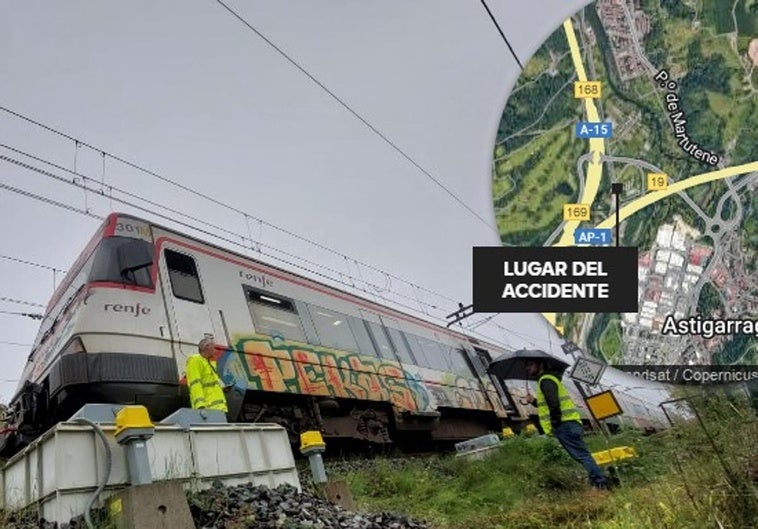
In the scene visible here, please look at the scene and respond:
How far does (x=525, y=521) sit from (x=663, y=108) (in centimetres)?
366

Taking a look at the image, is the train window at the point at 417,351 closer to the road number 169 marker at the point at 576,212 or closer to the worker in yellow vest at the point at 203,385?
the worker in yellow vest at the point at 203,385

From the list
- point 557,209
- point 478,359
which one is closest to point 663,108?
point 557,209

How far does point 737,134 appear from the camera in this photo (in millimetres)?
5105

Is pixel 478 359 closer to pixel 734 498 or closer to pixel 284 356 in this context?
pixel 284 356

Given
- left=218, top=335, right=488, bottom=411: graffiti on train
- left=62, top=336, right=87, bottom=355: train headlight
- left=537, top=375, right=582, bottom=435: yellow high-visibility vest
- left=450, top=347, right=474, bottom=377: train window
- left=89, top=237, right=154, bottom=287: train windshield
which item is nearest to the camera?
left=537, top=375, right=582, bottom=435: yellow high-visibility vest

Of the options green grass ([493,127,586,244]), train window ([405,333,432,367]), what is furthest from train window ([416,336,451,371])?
green grass ([493,127,586,244])

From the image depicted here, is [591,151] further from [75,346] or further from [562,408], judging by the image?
[75,346]

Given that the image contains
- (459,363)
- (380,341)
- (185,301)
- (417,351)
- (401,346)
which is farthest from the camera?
(459,363)

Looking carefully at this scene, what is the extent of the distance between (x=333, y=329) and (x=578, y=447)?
4.21m

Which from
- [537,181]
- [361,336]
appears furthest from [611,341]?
[361,336]

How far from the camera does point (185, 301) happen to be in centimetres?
675

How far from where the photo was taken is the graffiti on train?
6965mm

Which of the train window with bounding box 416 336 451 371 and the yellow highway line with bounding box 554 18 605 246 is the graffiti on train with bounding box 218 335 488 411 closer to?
the train window with bounding box 416 336 451 371

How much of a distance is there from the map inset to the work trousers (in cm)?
68
